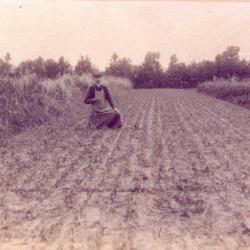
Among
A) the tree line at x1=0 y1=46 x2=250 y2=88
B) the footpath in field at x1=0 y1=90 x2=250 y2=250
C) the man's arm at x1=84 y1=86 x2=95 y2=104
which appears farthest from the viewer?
the tree line at x1=0 y1=46 x2=250 y2=88

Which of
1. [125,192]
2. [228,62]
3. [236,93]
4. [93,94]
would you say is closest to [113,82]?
[228,62]

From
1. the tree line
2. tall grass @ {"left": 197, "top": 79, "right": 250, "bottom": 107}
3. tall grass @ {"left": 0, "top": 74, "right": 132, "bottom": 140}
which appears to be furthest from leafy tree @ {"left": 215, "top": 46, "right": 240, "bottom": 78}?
tall grass @ {"left": 0, "top": 74, "right": 132, "bottom": 140}

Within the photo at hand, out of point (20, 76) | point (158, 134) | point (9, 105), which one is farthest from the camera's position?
point (20, 76)

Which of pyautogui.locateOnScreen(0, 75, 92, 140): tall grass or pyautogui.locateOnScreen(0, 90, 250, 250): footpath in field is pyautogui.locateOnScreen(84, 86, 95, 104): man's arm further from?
pyautogui.locateOnScreen(0, 75, 92, 140): tall grass

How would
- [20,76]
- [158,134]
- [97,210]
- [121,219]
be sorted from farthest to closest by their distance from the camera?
[20,76]
[158,134]
[97,210]
[121,219]

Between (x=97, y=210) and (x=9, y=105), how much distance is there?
7363 millimetres

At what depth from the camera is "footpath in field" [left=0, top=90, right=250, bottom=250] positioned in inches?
169

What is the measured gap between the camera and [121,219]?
4809 mm

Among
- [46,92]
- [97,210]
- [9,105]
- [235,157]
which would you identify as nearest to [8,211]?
[97,210]

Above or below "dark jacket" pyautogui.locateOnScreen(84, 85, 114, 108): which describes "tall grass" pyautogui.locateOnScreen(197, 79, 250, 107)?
below

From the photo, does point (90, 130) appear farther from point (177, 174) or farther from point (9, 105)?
point (177, 174)

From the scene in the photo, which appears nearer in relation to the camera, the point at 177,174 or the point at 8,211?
the point at 8,211

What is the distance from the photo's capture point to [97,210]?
5145 millimetres

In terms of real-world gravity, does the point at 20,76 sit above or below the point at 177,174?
above
